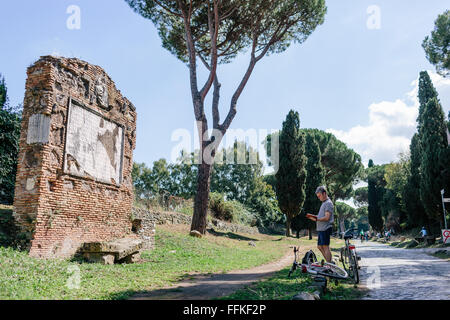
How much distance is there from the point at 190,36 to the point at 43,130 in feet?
34.5

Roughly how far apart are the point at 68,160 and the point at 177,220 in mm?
9969

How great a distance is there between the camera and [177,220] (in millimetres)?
17781

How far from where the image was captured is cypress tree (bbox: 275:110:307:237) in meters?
26.9

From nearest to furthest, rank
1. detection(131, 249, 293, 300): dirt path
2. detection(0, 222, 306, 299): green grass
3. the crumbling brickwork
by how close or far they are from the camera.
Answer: detection(0, 222, 306, 299): green grass → detection(131, 249, 293, 300): dirt path → the crumbling brickwork

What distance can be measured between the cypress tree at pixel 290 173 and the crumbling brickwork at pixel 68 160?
60.2 ft

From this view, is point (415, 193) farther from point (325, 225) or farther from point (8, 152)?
point (8, 152)

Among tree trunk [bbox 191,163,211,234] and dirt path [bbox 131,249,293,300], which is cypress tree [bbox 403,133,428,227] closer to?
tree trunk [bbox 191,163,211,234]

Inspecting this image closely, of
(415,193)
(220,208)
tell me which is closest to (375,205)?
(415,193)

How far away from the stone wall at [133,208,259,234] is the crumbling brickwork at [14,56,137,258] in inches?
141

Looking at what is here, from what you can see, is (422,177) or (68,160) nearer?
(68,160)

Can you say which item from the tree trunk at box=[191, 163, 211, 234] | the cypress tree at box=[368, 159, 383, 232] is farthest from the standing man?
the cypress tree at box=[368, 159, 383, 232]

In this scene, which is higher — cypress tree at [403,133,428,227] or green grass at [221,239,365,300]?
cypress tree at [403,133,428,227]

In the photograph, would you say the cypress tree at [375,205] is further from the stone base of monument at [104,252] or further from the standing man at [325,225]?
the standing man at [325,225]
